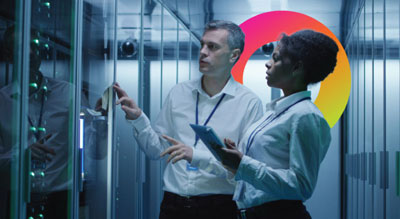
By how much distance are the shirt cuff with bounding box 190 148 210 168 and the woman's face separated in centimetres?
50

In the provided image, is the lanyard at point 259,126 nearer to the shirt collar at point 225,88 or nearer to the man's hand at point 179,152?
the man's hand at point 179,152

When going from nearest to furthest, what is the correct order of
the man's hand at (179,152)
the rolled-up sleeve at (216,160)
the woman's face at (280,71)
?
the woman's face at (280,71), the man's hand at (179,152), the rolled-up sleeve at (216,160)

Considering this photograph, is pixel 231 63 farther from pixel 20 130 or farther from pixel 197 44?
pixel 197 44

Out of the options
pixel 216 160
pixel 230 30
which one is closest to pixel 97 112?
pixel 216 160

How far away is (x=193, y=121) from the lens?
2.53 metres

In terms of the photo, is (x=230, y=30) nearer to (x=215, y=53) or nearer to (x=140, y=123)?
(x=215, y=53)

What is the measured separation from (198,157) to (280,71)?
59 cm

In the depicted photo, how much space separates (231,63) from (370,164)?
1.94 m

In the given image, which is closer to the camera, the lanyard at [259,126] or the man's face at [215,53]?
the lanyard at [259,126]

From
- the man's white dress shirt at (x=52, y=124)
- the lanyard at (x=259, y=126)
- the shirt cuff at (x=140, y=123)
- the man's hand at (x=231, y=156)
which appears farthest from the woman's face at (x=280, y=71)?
the man's white dress shirt at (x=52, y=124)

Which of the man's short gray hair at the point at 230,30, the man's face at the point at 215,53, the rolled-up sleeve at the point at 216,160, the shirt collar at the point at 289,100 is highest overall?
the man's short gray hair at the point at 230,30
